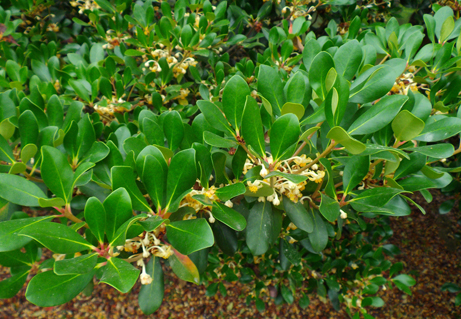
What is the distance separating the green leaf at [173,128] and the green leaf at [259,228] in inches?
13.1

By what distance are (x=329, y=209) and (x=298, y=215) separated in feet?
0.37

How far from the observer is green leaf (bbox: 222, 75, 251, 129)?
788 millimetres

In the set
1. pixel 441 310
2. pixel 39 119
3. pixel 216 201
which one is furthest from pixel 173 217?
pixel 441 310

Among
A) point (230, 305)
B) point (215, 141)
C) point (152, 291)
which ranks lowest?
point (230, 305)

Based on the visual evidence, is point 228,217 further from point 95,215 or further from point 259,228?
point 95,215

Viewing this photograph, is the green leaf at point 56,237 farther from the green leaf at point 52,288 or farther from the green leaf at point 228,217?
the green leaf at point 228,217

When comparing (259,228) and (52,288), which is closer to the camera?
(52,288)

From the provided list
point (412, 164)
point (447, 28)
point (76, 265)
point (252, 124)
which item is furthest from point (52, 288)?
point (447, 28)

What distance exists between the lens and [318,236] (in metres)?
0.98

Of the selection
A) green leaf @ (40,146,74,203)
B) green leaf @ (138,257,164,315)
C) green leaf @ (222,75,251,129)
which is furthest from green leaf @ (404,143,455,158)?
green leaf @ (40,146,74,203)

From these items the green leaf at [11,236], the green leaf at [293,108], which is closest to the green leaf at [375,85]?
the green leaf at [293,108]

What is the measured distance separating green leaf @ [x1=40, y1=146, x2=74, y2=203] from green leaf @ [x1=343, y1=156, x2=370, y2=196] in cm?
81

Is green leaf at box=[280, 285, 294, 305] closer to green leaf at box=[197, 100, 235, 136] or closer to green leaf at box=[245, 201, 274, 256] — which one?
green leaf at box=[245, 201, 274, 256]

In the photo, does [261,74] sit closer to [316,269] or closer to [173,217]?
[173,217]
